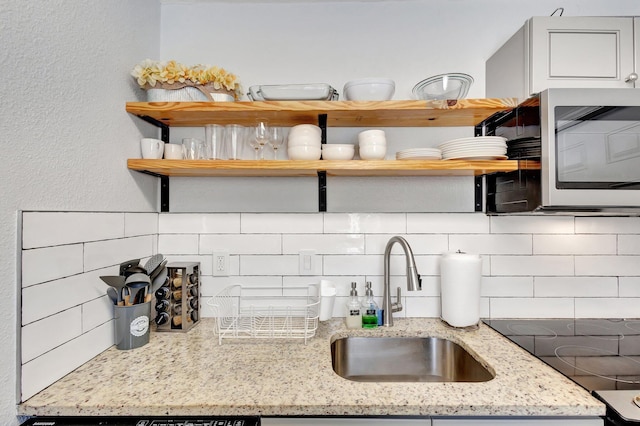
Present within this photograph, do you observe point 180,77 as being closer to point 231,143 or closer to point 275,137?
point 231,143

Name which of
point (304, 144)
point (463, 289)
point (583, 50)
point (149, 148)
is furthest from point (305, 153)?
point (583, 50)

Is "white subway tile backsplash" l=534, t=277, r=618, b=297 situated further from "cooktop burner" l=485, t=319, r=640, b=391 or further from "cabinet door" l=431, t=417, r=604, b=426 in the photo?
"cabinet door" l=431, t=417, r=604, b=426

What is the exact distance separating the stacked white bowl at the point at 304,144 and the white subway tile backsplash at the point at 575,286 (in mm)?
1141

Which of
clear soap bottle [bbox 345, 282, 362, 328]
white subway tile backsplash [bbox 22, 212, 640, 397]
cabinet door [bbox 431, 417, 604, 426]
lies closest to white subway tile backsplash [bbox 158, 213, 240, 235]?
white subway tile backsplash [bbox 22, 212, 640, 397]

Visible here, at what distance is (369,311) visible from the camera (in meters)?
1.40

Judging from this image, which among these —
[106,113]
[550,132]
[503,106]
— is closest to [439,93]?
[503,106]

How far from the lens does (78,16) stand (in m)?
1.04

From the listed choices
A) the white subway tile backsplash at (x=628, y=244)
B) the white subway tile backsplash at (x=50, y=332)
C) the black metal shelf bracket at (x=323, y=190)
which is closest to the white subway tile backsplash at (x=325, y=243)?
the black metal shelf bracket at (x=323, y=190)

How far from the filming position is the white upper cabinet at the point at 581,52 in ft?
3.93

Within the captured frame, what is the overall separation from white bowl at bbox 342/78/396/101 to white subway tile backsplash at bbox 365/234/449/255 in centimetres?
59

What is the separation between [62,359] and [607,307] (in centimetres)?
210

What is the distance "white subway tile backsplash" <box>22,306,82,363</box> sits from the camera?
862 millimetres

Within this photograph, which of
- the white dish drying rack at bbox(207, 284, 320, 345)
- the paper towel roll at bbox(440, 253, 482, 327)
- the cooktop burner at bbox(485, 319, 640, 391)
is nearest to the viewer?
the cooktop burner at bbox(485, 319, 640, 391)

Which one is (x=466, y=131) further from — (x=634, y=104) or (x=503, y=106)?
(x=634, y=104)
